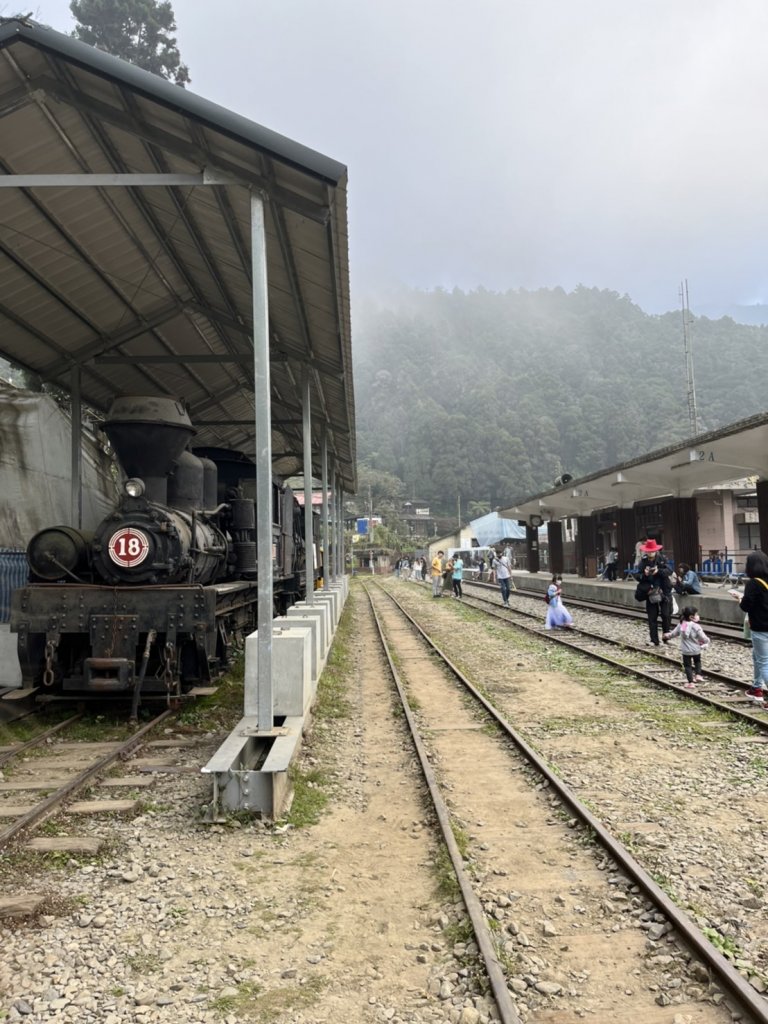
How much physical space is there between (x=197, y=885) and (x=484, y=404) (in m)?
112

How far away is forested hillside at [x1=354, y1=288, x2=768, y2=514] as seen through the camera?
10006cm

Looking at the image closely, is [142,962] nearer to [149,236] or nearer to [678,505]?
[149,236]

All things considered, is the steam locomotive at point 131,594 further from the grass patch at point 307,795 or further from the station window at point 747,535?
the station window at point 747,535

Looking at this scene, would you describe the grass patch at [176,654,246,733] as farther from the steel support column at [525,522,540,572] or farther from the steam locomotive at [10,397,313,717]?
the steel support column at [525,522,540,572]

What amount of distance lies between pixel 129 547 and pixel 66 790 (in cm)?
287

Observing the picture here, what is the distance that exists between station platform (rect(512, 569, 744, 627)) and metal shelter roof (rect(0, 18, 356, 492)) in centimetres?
898

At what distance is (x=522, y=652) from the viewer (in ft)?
40.7

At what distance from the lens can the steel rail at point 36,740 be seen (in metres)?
6.05

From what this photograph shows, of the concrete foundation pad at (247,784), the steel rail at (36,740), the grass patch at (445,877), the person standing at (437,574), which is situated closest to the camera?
the grass patch at (445,877)

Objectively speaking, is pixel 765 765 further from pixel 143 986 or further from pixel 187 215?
pixel 187 215

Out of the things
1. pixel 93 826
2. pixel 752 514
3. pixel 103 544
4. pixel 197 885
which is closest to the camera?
pixel 197 885

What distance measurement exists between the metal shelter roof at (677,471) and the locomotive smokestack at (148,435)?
33.4ft

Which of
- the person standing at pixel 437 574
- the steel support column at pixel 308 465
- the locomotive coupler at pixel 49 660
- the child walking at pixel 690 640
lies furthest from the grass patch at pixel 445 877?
the person standing at pixel 437 574

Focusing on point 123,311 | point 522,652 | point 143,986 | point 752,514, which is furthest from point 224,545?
point 752,514
